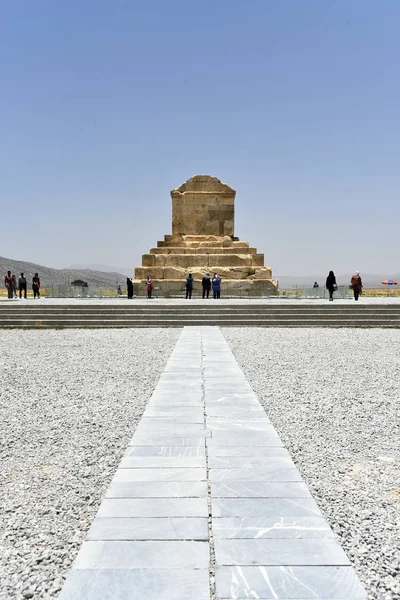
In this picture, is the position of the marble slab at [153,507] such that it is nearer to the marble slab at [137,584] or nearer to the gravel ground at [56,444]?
the gravel ground at [56,444]

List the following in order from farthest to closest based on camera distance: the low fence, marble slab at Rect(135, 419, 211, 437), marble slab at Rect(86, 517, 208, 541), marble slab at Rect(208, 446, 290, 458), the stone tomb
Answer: the stone tomb
the low fence
marble slab at Rect(135, 419, 211, 437)
marble slab at Rect(208, 446, 290, 458)
marble slab at Rect(86, 517, 208, 541)

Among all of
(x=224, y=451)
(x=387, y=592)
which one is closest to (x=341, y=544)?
(x=387, y=592)

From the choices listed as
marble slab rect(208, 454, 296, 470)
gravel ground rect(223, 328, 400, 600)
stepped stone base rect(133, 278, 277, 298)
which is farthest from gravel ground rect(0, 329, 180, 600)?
stepped stone base rect(133, 278, 277, 298)

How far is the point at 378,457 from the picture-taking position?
183 inches

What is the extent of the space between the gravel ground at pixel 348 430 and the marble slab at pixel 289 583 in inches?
8.1

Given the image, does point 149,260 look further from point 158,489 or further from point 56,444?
point 158,489

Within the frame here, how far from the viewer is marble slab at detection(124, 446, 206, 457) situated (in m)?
4.27

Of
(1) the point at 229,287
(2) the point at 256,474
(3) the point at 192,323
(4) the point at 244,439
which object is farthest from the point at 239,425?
(1) the point at 229,287

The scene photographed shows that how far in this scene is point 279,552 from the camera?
2.71 m

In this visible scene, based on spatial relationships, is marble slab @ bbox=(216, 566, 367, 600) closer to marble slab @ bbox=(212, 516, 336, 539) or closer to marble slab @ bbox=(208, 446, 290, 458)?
marble slab @ bbox=(212, 516, 336, 539)

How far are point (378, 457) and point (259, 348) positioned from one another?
7109 millimetres

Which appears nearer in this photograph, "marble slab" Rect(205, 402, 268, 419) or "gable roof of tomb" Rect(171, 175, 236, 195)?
"marble slab" Rect(205, 402, 268, 419)

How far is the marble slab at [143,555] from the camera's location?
8.50 feet

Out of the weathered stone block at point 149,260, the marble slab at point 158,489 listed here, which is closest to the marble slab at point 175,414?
the marble slab at point 158,489
